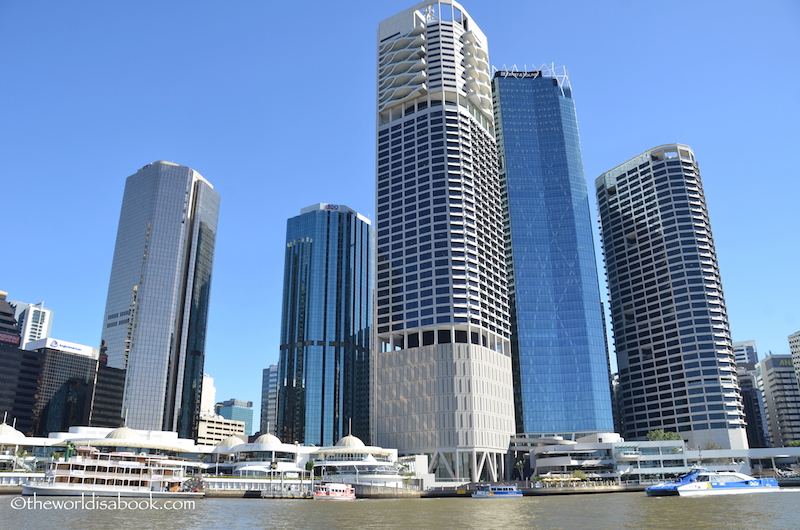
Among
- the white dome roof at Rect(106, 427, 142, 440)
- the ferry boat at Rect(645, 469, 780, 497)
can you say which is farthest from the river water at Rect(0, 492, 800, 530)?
the white dome roof at Rect(106, 427, 142, 440)

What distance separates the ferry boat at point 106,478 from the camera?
388ft

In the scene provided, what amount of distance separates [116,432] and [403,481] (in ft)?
264

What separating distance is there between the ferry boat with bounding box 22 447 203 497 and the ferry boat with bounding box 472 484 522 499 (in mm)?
60794

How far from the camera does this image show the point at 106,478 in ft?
400

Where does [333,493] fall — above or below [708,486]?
below

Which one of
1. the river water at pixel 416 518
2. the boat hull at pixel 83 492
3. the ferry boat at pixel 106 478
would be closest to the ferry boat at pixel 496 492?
the river water at pixel 416 518

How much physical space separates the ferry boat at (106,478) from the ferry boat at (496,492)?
60794 millimetres

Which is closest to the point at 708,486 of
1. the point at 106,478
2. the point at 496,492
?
the point at 496,492

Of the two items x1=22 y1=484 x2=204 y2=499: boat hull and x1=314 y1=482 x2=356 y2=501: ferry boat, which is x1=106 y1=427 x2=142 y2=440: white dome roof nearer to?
x1=22 y1=484 x2=204 y2=499: boat hull

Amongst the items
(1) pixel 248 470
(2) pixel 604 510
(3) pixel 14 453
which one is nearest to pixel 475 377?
(1) pixel 248 470

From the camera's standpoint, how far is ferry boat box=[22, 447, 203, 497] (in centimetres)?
11831

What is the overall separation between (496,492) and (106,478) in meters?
82.8

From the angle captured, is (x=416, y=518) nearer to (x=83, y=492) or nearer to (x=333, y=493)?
(x=333, y=493)

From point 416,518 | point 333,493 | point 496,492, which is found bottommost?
point 496,492
